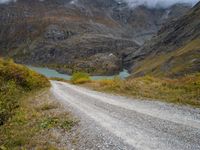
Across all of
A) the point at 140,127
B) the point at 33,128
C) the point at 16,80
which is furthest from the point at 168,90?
the point at 16,80

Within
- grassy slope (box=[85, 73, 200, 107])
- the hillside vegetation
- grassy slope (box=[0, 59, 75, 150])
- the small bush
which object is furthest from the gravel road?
the small bush

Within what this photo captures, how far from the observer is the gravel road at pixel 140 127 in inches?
626

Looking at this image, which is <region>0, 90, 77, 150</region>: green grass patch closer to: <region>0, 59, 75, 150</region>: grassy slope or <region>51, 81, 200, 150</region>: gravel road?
<region>0, 59, 75, 150</region>: grassy slope

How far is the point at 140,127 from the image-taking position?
19125 millimetres

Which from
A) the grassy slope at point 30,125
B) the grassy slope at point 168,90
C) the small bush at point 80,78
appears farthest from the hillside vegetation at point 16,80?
the small bush at point 80,78

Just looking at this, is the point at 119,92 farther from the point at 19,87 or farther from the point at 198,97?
the point at 19,87

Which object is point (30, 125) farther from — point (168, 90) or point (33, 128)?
point (168, 90)

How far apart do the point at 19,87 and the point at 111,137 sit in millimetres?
35706

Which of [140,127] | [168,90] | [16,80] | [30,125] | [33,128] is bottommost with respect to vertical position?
[16,80]

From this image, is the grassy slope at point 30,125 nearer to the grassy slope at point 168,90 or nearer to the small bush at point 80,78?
the grassy slope at point 168,90

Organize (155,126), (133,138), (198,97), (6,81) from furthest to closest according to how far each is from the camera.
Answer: (6,81) < (198,97) < (155,126) < (133,138)

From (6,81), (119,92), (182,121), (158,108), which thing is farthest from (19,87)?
(182,121)

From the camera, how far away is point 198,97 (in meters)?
27.6

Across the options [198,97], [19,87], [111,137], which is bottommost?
[19,87]
